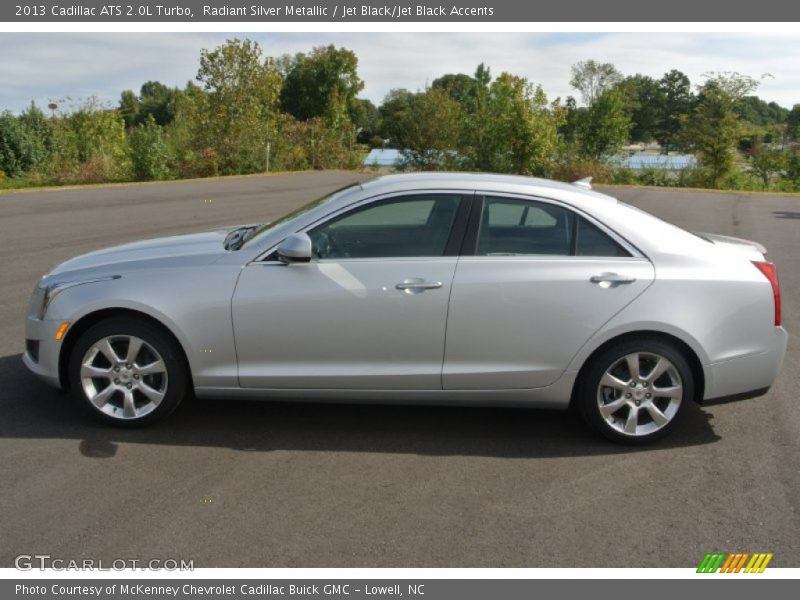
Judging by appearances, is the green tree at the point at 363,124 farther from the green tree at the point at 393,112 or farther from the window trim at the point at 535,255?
the window trim at the point at 535,255

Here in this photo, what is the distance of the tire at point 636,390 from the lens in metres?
4.93

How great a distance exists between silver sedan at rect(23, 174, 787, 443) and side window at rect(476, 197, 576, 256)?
10 millimetres

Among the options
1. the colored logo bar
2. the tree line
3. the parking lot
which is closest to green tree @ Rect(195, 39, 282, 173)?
the tree line

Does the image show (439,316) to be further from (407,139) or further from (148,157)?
(407,139)

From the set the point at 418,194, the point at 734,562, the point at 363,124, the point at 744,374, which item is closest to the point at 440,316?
the point at 418,194

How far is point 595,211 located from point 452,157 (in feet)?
94.1

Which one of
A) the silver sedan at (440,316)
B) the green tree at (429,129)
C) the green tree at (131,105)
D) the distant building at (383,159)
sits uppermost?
the green tree at (131,105)

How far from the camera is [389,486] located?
446 cm

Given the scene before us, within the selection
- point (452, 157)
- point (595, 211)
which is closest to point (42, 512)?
point (595, 211)

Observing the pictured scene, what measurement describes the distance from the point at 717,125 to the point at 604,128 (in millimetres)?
6486

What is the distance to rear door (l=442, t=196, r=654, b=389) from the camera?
4.87 metres

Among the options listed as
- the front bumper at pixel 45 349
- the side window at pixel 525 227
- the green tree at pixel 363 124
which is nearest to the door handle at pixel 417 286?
the side window at pixel 525 227

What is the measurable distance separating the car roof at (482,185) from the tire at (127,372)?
1.64 meters

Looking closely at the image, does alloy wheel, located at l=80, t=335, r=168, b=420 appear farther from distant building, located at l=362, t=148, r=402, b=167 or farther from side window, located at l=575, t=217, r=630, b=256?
distant building, located at l=362, t=148, r=402, b=167
